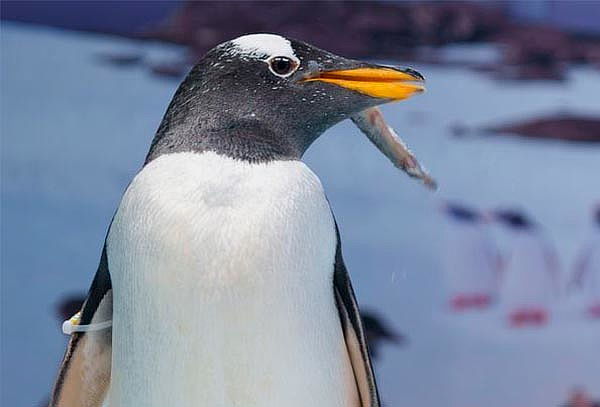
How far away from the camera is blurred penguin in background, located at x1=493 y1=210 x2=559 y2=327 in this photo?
7.24 ft

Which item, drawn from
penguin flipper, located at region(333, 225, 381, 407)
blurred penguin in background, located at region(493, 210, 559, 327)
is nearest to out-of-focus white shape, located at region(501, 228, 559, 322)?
blurred penguin in background, located at region(493, 210, 559, 327)

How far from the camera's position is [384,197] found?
2.11 metres

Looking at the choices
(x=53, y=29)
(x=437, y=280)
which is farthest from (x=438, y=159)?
(x=53, y=29)

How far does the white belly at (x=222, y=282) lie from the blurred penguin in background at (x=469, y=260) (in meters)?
1.33

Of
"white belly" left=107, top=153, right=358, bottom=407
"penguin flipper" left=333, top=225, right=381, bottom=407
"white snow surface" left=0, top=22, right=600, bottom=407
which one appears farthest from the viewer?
"white snow surface" left=0, top=22, right=600, bottom=407

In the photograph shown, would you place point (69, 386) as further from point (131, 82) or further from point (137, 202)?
point (131, 82)

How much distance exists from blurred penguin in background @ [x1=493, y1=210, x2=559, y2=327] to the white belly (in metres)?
1.42

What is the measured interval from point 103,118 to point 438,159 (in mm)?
828

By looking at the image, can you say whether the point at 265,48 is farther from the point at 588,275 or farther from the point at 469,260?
the point at 588,275

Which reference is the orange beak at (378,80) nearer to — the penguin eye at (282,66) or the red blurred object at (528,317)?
the penguin eye at (282,66)

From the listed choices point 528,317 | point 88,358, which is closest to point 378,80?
point 88,358

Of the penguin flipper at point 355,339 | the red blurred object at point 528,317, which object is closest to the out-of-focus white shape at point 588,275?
the red blurred object at point 528,317

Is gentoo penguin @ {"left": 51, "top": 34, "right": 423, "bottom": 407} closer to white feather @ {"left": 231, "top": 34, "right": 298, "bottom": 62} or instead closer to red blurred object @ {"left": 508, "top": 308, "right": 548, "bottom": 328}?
white feather @ {"left": 231, "top": 34, "right": 298, "bottom": 62}

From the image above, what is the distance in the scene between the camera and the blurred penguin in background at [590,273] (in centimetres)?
224
